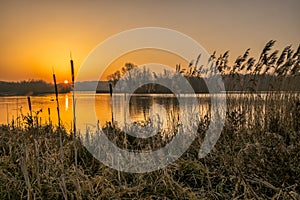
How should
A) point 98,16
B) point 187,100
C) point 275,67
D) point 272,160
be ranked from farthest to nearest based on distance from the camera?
point 98,16, point 187,100, point 275,67, point 272,160

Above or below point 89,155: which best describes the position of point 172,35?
above

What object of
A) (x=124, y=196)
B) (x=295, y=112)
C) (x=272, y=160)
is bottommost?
(x=124, y=196)

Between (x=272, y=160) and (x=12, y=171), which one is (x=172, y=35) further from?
(x=12, y=171)

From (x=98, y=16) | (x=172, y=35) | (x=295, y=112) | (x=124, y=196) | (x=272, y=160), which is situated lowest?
(x=124, y=196)

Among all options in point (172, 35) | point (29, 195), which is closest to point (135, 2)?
point (172, 35)

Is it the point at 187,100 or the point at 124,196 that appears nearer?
the point at 124,196

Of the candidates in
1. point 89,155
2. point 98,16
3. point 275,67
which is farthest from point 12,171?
point 98,16

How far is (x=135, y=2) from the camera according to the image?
9648 mm

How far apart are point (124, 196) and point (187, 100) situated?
3725mm

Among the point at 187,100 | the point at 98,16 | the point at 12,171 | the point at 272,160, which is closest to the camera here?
the point at 272,160

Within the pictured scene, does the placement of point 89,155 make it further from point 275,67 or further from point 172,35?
point 275,67

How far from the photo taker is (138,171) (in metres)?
3.94

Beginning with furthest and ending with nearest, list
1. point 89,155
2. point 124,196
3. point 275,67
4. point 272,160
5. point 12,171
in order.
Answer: point 275,67 → point 89,155 → point 12,171 → point 272,160 → point 124,196

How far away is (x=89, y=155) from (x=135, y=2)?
20.1ft
